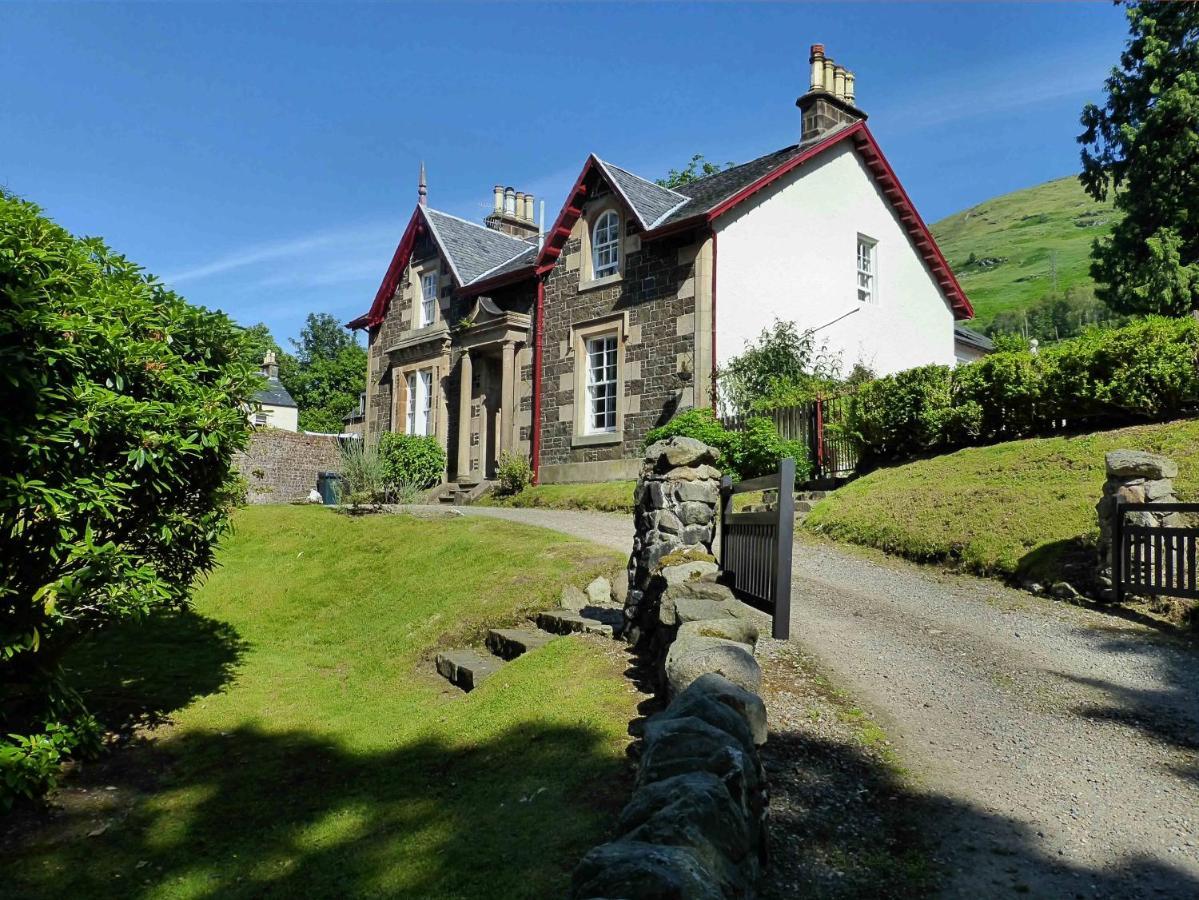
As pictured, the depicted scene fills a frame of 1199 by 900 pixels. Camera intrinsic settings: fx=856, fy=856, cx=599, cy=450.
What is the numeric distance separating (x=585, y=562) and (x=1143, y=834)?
6.78m

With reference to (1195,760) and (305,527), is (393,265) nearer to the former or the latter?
(305,527)

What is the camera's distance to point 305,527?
15078 mm

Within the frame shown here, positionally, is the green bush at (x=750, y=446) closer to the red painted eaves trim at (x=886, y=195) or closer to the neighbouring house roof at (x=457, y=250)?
the red painted eaves trim at (x=886, y=195)

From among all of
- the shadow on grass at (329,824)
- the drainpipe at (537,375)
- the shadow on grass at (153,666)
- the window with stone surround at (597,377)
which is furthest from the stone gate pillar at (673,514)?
the drainpipe at (537,375)

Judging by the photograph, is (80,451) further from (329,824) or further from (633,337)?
(633,337)

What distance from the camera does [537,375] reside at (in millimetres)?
21469

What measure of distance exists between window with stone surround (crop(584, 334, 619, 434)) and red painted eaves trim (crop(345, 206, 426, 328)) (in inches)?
341

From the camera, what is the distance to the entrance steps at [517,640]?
7.64 m

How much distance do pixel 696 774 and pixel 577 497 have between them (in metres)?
14.2

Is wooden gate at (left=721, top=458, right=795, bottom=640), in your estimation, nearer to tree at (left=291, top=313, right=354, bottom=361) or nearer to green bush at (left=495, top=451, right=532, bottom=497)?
green bush at (left=495, top=451, right=532, bottom=497)

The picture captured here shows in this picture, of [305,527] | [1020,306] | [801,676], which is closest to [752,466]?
[305,527]

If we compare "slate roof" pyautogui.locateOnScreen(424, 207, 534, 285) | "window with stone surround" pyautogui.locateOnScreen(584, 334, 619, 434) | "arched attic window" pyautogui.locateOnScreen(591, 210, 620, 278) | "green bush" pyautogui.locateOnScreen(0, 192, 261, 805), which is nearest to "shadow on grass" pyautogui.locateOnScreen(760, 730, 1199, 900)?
"green bush" pyautogui.locateOnScreen(0, 192, 261, 805)

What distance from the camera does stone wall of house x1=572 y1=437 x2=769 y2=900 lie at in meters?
2.64

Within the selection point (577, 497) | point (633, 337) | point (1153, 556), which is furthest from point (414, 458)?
point (1153, 556)
